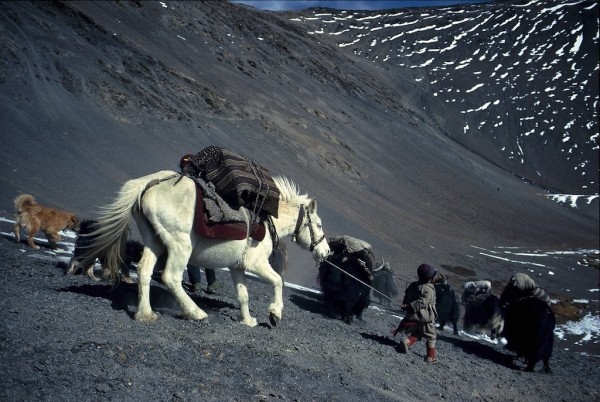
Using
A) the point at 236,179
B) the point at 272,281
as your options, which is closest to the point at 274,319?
the point at 272,281

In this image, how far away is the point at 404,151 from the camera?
46469 millimetres

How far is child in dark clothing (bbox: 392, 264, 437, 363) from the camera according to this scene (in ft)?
23.0

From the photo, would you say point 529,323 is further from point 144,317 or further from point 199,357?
point 144,317

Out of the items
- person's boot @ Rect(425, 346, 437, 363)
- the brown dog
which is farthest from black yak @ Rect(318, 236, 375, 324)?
the brown dog

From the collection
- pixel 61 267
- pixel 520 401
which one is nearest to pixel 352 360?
pixel 520 401

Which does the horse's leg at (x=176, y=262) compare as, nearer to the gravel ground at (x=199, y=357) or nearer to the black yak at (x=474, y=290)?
the gravel ground at (x=199, y=357)

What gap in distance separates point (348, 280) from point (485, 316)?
13.3ft

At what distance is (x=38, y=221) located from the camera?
25.3ft

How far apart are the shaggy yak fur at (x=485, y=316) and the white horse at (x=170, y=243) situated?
6.61 m

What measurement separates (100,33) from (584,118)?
6338cm

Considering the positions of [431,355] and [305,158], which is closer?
[431,355]

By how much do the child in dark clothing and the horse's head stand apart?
1.39m

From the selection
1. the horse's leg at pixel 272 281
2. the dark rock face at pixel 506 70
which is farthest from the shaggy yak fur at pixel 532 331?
the dark rock face at pixel 506 70

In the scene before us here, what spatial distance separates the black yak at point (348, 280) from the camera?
28.6ft
